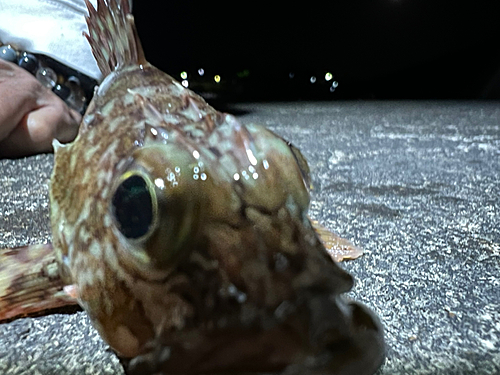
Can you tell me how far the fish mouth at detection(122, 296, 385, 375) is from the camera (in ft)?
1.50

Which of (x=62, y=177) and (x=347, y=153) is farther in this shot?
(x=347, y=153)

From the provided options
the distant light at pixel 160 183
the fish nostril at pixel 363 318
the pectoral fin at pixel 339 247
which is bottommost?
the pectoral fin at pixel 339 247

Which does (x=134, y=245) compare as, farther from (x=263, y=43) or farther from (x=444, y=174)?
Result: (x=263, y=43)

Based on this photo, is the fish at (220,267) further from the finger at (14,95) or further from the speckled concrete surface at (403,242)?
the finger at (14,95)

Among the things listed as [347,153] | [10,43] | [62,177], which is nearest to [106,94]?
[62,177]

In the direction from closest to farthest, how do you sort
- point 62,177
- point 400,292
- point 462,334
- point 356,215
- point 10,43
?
point 62,177 → point 462,334 → point 400,292 → point 356,215 → point 10,43

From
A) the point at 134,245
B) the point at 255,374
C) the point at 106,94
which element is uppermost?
the point at 106,94

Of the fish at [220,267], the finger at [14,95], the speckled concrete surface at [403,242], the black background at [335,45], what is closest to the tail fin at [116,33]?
the fish at [220,267]

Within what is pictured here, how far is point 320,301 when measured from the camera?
471mm

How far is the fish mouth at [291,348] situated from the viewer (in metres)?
0.46

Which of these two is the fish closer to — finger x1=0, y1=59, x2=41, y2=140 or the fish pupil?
the fish pupil

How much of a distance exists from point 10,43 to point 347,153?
6.37 feet

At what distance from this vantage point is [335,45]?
8.59 metres

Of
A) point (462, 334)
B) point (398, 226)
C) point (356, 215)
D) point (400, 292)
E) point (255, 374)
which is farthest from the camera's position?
point (356, 215)
